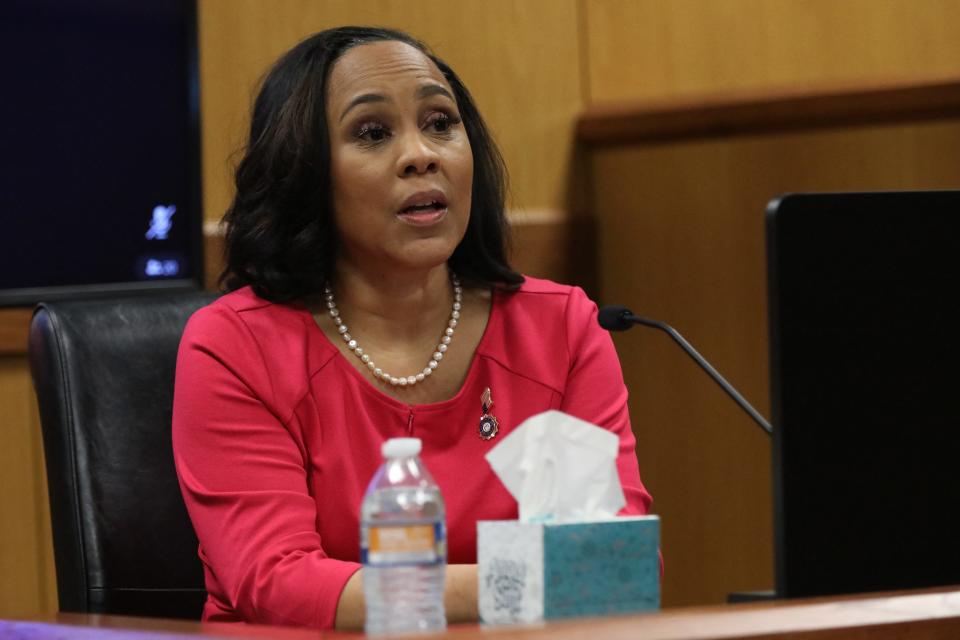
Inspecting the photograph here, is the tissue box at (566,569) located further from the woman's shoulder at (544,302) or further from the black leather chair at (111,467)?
the woman's shoulder at (544,302)

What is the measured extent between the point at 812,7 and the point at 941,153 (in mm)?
487

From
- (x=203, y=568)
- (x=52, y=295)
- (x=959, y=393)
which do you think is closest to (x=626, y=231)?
(x=52, y=295)

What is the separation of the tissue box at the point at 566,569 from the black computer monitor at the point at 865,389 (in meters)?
0.11

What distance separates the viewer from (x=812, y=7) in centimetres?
373

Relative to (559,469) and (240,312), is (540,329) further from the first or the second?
(559,469)

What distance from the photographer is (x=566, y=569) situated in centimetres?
119

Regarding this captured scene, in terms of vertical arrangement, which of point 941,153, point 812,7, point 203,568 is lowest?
point 203,568

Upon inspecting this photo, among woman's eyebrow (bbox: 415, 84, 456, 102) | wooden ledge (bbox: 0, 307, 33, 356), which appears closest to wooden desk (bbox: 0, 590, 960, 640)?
woman's eyebrow (bbox: 415, 84, 456, 102)

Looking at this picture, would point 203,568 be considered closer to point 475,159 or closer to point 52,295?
point 475,159

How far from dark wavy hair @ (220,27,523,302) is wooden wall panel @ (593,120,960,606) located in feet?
5.90

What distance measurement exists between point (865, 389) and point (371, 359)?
0.83 meters

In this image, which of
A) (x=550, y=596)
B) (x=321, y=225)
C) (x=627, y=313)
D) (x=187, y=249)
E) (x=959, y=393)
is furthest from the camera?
(x=187, y=249)

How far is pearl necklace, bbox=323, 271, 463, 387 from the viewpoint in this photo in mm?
1931

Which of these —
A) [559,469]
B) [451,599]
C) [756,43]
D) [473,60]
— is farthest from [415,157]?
[756,43]
